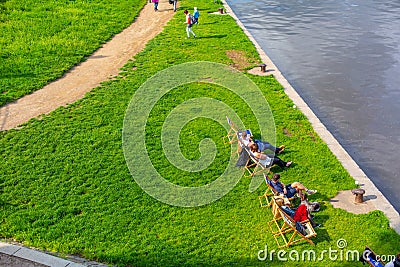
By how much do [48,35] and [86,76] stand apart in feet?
20.0

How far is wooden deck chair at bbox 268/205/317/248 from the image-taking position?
10211mm

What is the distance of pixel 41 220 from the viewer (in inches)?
429

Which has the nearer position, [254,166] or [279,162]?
[279,162]

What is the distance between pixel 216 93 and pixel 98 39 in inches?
364

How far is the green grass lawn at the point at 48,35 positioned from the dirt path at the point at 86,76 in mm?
456

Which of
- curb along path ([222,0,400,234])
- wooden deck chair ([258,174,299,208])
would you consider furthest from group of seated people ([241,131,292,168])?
curb along path ([222,0,400,234])

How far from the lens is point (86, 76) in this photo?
19.5 m

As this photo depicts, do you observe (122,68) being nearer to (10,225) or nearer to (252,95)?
(252,95)

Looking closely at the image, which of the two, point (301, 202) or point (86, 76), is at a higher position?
point (86, 76)

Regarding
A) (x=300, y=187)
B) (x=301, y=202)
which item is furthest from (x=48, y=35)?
(x=301, y=202)

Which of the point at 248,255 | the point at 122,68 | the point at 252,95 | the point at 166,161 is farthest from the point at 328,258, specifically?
the point at 122,68
